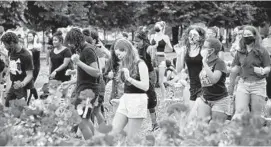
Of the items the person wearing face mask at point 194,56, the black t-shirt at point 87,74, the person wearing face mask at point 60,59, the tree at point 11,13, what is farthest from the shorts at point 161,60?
the tree at point 11,13

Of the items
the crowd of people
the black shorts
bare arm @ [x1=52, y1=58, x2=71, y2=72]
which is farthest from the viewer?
bare arm @ [x1=52, y1=58, x2=71, y2=72]

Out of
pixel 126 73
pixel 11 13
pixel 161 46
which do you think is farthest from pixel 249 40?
pixel 11 13

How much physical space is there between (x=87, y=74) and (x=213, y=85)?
1521mm

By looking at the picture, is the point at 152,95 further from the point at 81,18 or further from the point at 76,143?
the point at 81,18

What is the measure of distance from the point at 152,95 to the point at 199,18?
39654 mm

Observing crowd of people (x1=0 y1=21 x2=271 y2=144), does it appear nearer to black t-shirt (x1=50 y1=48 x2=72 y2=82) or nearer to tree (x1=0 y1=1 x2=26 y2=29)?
black t-shirt (x1=50 y1=48 x2=72 y2=82)

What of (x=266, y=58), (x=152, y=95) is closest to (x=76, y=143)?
(x=266, y=58)

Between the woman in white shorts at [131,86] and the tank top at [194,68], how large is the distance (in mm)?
1500

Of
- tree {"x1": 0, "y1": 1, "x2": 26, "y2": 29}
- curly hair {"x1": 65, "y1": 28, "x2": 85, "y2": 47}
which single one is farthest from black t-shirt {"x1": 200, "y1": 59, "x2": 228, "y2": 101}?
tree {"x1": 0, "y1": 1, "x2": 26, "y2": 29}

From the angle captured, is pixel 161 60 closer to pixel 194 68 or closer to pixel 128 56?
pixel 194 68

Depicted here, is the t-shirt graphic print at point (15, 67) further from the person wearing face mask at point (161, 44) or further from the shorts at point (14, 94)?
the person wearing face mask at point (161, 44)

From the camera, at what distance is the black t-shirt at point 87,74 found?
645 centimetres

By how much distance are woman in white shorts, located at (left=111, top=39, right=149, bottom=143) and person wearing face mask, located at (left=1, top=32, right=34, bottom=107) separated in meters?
1.90

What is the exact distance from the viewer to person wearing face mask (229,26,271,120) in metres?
6.79
